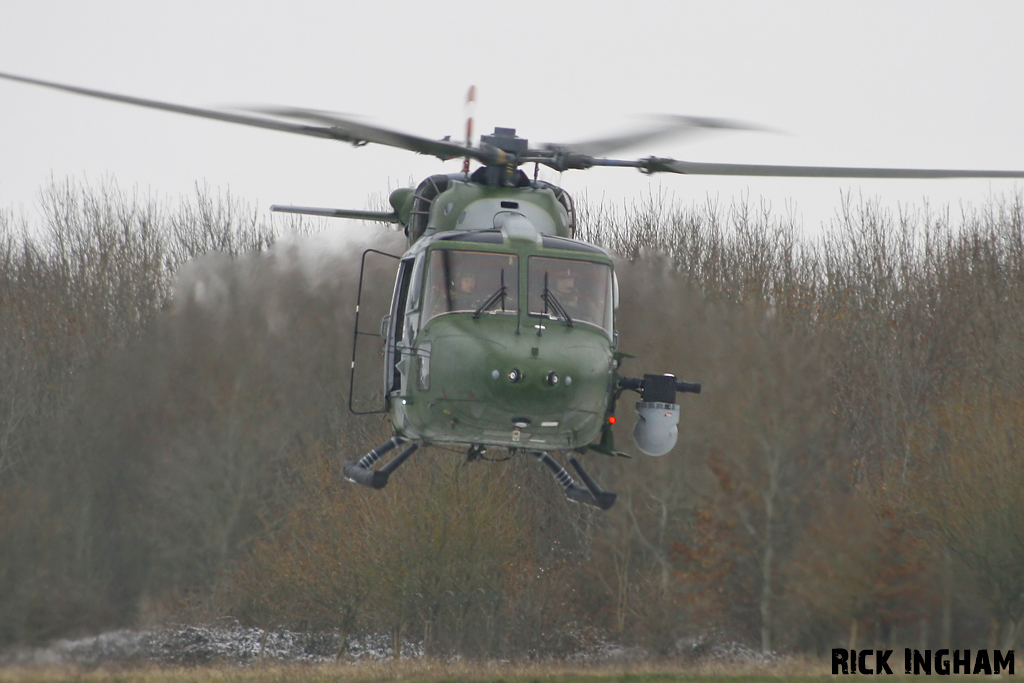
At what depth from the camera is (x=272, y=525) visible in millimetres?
23109

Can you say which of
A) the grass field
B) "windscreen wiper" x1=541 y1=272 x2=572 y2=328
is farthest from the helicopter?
the grass field

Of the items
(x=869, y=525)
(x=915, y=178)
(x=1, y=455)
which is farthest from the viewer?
(x=1, y=455)

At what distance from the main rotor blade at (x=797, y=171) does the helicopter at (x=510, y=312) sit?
13mm

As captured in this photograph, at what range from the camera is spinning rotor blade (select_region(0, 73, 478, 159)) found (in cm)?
883

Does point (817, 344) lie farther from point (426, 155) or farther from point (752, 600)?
point (426, 155)

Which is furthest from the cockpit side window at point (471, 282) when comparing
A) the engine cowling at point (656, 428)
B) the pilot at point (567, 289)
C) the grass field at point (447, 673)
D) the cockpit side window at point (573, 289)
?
the grass field at point (447, 673)

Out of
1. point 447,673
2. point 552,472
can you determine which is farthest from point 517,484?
point 552,472

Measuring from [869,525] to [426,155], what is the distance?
8946 mm

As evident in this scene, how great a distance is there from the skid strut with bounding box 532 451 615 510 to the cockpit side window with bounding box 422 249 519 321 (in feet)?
5.33

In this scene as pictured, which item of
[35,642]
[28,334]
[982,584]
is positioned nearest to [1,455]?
[35,642]

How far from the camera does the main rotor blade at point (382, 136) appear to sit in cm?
958

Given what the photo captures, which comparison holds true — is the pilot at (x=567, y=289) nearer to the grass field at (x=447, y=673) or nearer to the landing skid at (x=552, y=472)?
the landing skid at (x=552, y=472)

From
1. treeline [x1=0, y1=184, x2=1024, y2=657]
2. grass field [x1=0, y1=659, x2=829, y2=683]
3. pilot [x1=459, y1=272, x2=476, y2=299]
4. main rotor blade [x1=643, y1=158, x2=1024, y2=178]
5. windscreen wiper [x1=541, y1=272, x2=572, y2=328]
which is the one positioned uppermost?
main rotor blade [x1=643, y1=158, x2=1024, y2=178]

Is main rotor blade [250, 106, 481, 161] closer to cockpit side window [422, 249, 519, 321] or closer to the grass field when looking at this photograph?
cockpit side window [422, 249, 519, 321]
